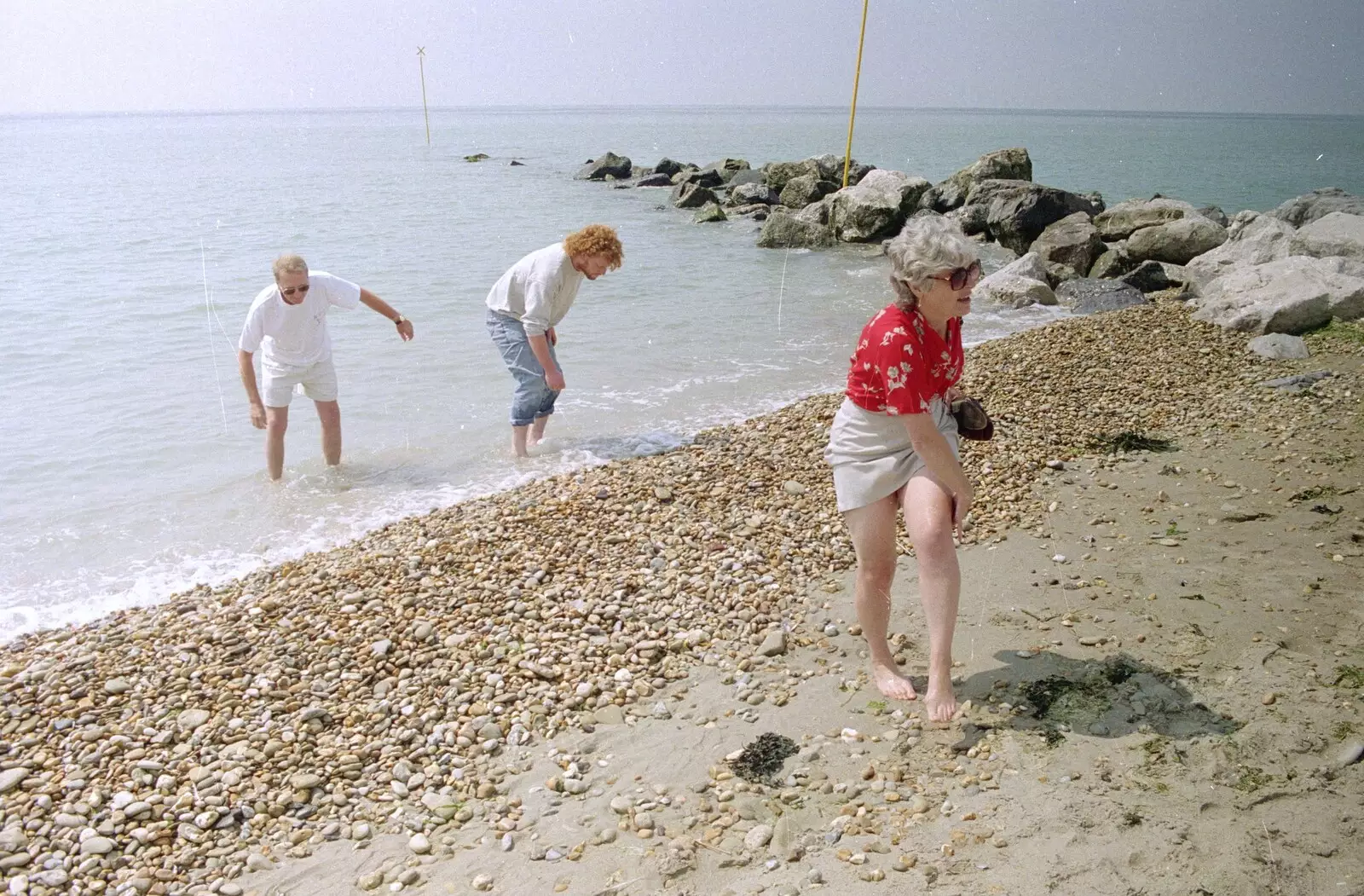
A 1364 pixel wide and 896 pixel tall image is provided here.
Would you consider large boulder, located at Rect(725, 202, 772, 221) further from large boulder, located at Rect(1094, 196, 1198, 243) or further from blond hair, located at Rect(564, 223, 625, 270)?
blond hair, located at Rect(564, 223, 625, 270)

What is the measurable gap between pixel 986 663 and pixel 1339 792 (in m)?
1.29

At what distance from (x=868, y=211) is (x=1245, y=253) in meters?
9.67

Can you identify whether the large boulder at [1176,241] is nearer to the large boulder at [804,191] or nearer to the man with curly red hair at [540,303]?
the large boulder at [804,191]

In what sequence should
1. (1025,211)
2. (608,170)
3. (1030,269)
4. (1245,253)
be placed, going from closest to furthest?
(1245,253), (1030,269), (1025,211), (608,170)

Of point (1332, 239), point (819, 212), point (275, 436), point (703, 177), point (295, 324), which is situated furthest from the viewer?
point (703, 177)

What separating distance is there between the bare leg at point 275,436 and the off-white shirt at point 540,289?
1.80 metres

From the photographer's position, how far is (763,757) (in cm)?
359

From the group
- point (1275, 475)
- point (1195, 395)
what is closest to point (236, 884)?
point (1275, 475)

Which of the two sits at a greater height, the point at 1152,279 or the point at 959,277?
the point at 959,277

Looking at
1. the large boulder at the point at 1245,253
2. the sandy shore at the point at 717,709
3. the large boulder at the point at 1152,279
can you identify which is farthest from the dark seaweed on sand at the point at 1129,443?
the large boulder at the point at 1152,279

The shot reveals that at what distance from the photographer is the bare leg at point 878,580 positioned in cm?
356

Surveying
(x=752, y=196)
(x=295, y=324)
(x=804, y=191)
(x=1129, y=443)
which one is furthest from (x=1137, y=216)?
(x=295, y=324)

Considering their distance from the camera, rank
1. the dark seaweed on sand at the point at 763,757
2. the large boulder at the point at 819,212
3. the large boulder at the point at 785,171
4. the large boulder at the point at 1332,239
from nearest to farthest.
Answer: the dark seaweed on sand at the point at 763,757, the large boulder at the point at 1332,239, the large boulder at the point at 819,212, the large boulder at the point at 785,171

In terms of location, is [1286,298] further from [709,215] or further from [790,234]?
[709,215]
